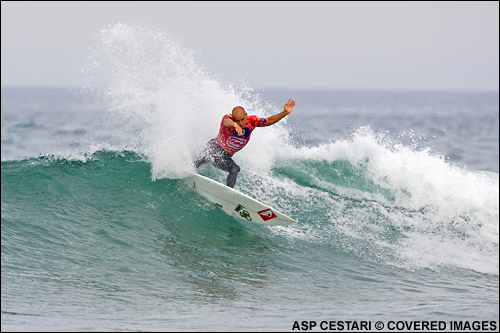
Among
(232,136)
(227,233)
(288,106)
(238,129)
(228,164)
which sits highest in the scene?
(288,106)

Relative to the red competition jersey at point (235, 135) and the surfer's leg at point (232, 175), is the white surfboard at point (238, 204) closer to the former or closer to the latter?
the surfer's leg at point (232, 175)

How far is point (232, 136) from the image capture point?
8.12 m

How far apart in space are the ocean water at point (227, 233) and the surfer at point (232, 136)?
538mm

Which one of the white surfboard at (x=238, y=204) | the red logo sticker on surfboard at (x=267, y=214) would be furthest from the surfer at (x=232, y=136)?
the red logo sticker on surfboard at (x=267, y=214)

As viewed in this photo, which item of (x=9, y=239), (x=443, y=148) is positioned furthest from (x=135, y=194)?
(x=443, y=148)

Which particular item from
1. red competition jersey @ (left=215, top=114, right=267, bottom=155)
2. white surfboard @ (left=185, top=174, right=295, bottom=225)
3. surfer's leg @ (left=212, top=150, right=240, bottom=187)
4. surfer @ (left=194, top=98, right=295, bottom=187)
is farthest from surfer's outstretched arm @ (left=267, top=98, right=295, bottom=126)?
white surfboard @ (left=185, top=174, right=295, bottom=225)

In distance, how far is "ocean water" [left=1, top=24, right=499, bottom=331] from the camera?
18.1 feet

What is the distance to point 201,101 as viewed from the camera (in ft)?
33.2

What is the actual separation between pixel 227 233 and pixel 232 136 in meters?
1.67

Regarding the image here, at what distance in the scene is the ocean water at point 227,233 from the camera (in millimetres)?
5531

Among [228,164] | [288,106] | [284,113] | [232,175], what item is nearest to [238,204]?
[232,175]

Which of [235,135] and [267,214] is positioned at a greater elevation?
[235,135]

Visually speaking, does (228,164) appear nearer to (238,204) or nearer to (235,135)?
(235,135)

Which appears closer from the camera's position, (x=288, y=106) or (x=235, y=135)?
(x=288, y=106)
